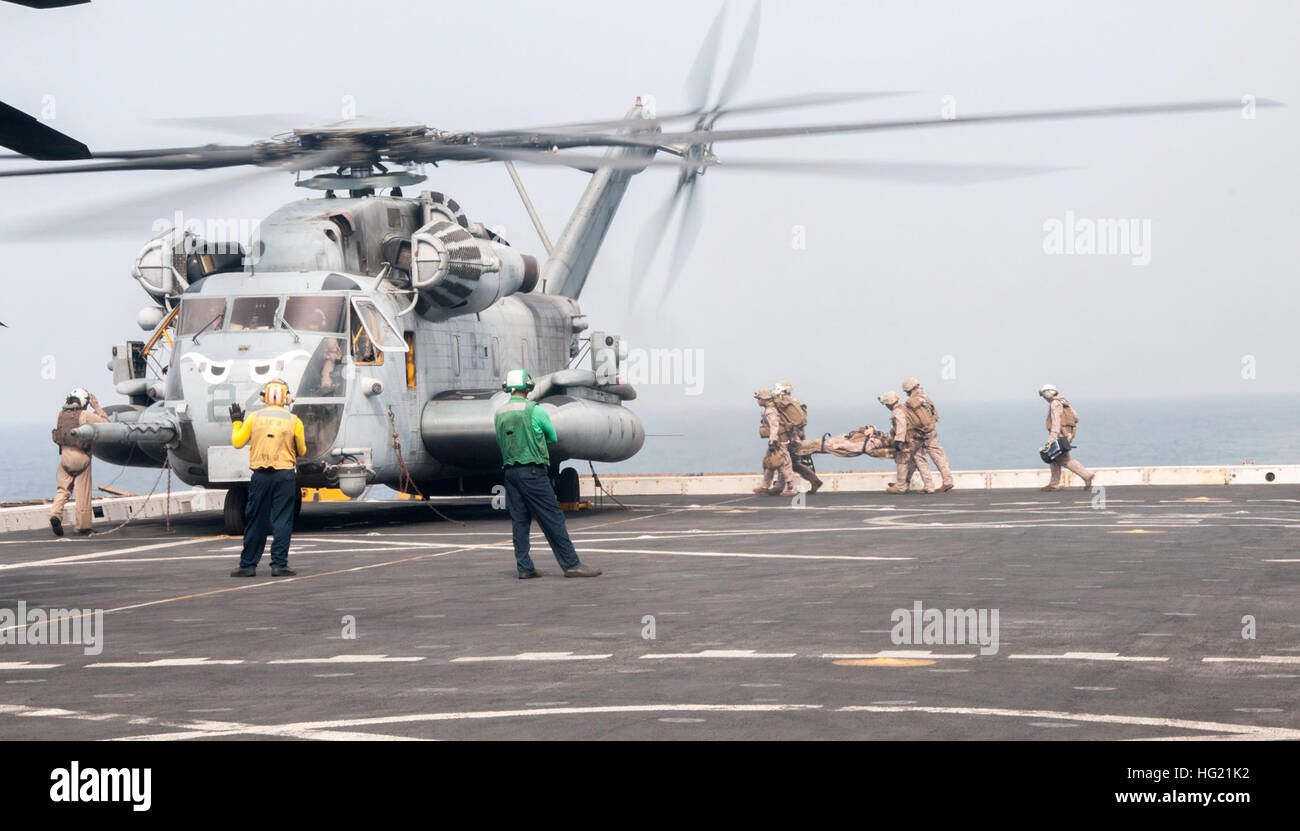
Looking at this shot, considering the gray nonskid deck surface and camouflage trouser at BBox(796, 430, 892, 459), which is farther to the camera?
camouflage trouser at BBox(796, 430, 892, 459)

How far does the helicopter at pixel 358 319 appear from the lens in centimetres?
2183

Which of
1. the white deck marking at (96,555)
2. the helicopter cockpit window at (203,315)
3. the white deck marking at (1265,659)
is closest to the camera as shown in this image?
the white deck marking at (1265,659)

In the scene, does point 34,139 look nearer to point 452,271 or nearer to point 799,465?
point 452,271

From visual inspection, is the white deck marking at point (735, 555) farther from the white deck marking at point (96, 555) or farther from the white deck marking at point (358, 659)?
the white deck marking at point (358, 659)

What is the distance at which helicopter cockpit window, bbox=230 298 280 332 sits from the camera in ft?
74.3

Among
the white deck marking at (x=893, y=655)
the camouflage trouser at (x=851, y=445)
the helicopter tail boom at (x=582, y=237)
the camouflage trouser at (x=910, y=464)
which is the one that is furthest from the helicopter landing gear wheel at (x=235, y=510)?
the white deck marking at (x=893, y=655)

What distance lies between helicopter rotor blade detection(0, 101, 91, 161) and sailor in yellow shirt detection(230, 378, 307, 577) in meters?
6.08

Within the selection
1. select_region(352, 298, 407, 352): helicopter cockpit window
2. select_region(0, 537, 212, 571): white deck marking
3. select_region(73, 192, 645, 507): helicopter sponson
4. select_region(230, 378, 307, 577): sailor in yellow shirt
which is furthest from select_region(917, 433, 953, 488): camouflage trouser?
select_region(230, 378, 307, 577): sailor in yellow shirt

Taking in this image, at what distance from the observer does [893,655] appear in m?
10.4

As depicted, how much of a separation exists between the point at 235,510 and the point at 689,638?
1302cm

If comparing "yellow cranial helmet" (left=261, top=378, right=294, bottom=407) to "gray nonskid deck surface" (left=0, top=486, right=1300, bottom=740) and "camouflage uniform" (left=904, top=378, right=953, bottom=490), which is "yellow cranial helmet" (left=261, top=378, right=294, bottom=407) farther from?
"camouflage uniform" (left=904, top=378, right=953, bottom=490)

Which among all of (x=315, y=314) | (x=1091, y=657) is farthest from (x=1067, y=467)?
(x=1091, y=657)

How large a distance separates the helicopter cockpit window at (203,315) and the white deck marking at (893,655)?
14.6 meters
